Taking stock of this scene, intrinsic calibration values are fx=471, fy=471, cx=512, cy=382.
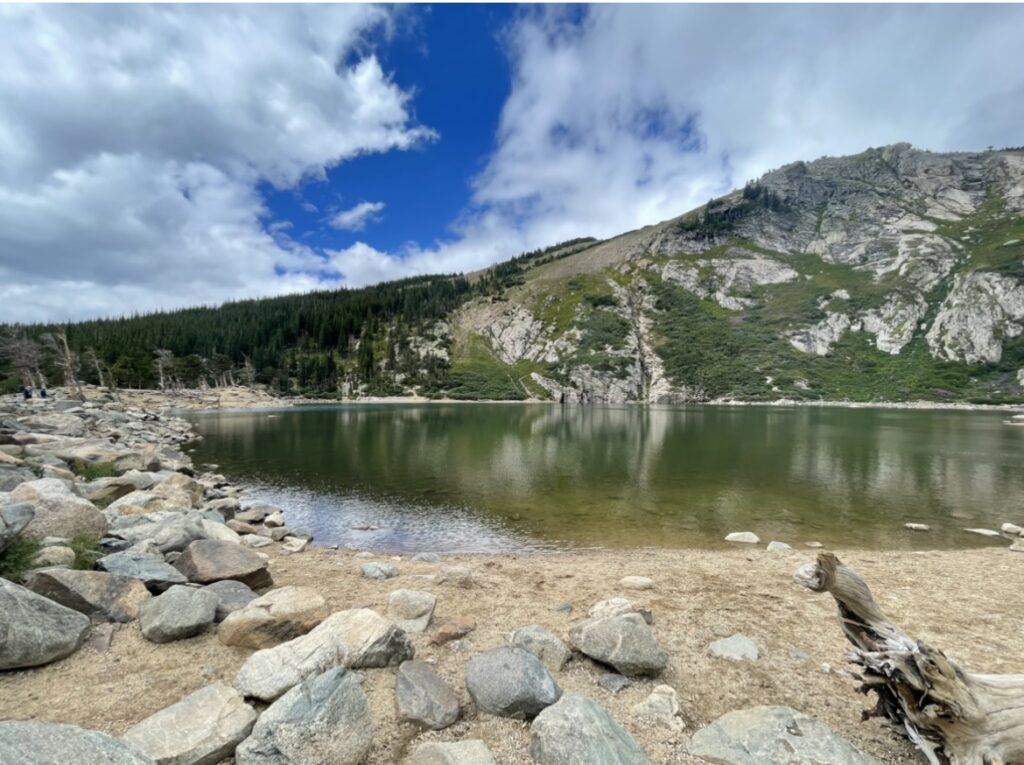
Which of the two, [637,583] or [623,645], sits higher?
[623,645]

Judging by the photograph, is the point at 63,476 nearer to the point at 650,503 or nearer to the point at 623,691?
the point at 623,691

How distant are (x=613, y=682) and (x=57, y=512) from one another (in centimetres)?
1187

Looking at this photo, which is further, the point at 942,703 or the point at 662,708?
the point at 662,708

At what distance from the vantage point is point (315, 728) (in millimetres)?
4969

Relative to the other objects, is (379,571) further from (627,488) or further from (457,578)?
(627,488)

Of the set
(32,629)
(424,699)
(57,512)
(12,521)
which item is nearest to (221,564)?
(12,521)

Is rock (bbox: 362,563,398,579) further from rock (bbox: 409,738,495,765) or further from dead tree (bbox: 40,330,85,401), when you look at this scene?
dead tree (bbox: 40,330,85,401)

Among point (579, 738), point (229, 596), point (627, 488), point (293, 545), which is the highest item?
point (579, 738)

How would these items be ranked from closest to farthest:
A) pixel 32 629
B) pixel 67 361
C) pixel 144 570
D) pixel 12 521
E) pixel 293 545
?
1. pixel 32 629
2. pixel 12 521
3. pixel 144 570
4. pixel 293 545
5. pixel 67 361

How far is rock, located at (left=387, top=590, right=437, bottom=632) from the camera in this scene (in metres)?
8.89

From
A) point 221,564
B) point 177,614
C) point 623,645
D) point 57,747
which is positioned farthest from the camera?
point 221,564

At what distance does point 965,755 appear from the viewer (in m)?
4.88

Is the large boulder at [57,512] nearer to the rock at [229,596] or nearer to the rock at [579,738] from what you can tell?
the rock at [229,596]

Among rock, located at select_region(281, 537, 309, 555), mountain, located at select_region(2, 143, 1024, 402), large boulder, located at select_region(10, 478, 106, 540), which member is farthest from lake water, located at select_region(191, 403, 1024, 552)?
mountain, located at select_region(2, 143, 1024, 402)
